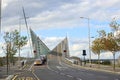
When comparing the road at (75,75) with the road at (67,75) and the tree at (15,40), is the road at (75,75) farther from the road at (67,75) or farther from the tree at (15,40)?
the tree at (15,40)

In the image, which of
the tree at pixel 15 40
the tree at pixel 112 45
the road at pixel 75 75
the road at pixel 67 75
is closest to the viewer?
the road at pixel 75 75

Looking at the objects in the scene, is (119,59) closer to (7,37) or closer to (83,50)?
(83,50)

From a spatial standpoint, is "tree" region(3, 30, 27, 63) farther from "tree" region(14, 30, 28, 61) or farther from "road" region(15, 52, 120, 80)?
"road" region(15, 52, 120, 80)

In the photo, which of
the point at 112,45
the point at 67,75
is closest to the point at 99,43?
the point at 112,45

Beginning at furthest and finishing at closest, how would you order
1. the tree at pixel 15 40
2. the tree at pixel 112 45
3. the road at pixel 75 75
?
the tree at pixel 15 40, the tree at pixel 112 45, the road at pixel 75 75

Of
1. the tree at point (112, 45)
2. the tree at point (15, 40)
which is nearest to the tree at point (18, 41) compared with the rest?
the tree at point (15, 40)

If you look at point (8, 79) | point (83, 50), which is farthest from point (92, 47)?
point (8, 79)

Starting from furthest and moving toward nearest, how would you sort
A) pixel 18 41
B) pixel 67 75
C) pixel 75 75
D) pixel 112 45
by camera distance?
1. pixel 18 41
2. pixel 112 45
3. pixel 67 75
4. pixel 75 75

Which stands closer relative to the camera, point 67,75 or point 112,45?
point 67,75

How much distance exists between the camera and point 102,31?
8531 cm

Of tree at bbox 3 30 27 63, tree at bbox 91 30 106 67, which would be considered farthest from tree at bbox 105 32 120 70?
tree at bbox 3 30 27 63

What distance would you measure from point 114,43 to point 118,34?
235 centimetres

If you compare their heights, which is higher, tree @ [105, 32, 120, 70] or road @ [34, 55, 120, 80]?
tree @ [105, 32, 120, 70]

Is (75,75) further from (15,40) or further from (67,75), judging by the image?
(15,40)
